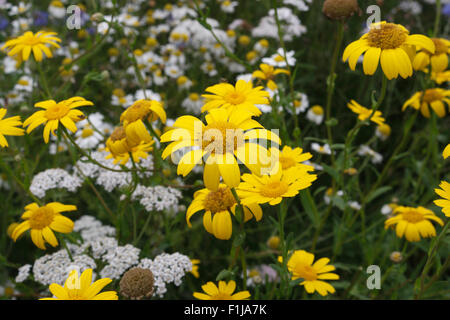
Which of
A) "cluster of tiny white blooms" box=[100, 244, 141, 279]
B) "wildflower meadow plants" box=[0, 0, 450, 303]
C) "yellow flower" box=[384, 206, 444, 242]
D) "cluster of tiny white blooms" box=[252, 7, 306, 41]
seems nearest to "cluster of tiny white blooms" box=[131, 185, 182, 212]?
"wildflower meadow plants" box=[0, 0, 450, 303]

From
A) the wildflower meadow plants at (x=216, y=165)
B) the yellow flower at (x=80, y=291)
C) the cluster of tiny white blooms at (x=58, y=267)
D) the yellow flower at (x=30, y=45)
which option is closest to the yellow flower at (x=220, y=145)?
the wildflower meadow plants at (x=216, y=165)

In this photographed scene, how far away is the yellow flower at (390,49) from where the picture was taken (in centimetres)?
115

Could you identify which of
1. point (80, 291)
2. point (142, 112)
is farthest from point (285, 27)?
point (80, 291)

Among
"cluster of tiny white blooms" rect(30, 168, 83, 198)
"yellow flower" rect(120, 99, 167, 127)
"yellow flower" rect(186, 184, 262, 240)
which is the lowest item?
"cluster of tiny white blooms" rect(30, 168, 83, 198)

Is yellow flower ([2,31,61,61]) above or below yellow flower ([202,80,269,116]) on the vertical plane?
above

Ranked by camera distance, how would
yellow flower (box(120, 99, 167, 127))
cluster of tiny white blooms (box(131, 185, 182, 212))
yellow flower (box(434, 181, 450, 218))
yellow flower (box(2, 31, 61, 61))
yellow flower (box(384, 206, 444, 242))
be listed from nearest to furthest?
yellow flower (box(434, 181, 450, 218)) < yellow flower (box(120, 99, 167, 127)) < yellow flower (box(384, 206, 444, 242)) < cluster of tiny white blooms (box(131, 185, 182, 212)) < yellow flower (box(2, 31, 61, 61))

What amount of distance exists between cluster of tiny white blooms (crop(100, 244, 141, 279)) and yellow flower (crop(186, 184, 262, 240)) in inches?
16.1

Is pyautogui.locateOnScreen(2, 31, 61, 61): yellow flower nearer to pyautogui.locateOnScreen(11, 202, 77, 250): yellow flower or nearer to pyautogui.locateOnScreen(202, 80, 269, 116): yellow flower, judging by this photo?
pyautogui.locateOnScreen(11, 202, 77, 250): yellow flower

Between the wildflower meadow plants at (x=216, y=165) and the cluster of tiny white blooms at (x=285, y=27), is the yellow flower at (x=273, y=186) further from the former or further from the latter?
the cluster of tiny white blooms at (x=285, y=27)

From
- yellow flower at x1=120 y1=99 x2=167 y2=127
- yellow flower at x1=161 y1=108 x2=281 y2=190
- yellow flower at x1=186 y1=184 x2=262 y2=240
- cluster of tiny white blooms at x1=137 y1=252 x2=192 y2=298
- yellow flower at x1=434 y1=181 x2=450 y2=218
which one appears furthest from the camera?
cluster of tiny white blooms at x1=137 y1=252 x2=192 y2=298

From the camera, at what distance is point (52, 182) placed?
5.57 feet

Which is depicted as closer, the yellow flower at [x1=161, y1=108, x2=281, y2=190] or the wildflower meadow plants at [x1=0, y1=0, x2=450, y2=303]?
the yellow flower at [x1=161, y1=108, x2=281, y2=190]

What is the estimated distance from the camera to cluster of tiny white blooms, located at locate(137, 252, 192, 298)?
135cm
